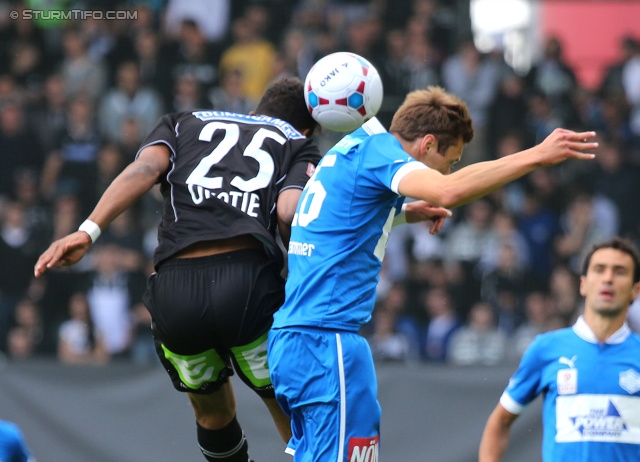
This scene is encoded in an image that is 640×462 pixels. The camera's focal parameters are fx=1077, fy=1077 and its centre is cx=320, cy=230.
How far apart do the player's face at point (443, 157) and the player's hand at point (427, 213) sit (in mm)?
648

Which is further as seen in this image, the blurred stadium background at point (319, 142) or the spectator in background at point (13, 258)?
the spectator in background at point (13, 258)

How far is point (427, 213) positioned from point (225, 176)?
1096 millimetres

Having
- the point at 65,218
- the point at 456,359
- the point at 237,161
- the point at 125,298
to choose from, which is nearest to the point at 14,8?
the point at 65,218

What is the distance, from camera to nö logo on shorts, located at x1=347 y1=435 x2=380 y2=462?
4805 millimetres

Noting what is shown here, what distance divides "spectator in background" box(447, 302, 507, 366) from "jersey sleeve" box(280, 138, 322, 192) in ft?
18.6

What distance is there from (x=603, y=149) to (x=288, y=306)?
8772 mm

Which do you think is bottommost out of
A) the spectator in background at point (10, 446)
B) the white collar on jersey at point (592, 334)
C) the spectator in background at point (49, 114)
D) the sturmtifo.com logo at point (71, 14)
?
the spectator in background at point (10, 446)

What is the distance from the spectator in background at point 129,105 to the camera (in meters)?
13.3

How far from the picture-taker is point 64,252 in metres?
4.86

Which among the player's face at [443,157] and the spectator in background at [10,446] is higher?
the player's face at [443,157]

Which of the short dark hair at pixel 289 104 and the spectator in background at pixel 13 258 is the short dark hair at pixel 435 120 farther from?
the spectator in background at pixel 13 258

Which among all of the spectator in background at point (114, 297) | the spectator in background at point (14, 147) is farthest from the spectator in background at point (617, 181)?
the spectator in background at point (14, 147)

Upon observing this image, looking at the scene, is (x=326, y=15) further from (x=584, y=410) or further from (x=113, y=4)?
(x=584, y=410)

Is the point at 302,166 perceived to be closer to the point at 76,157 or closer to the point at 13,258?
the point at 13,258
